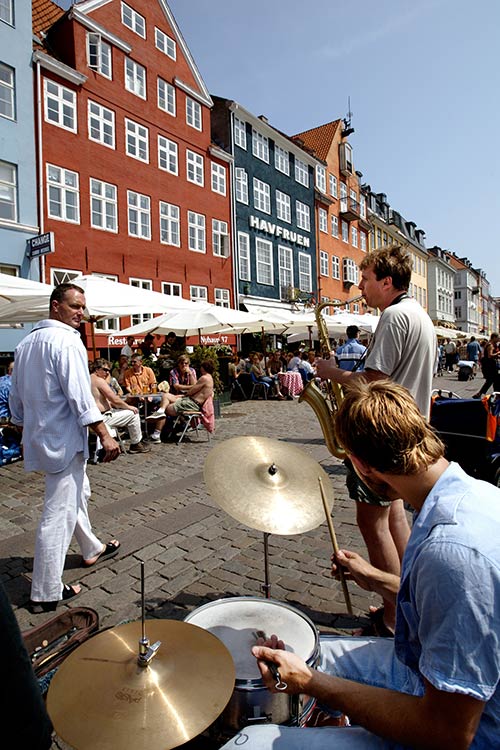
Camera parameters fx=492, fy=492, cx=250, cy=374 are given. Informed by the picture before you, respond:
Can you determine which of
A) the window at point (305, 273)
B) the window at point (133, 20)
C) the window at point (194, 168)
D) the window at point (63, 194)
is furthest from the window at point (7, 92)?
the window at point (305, 273)

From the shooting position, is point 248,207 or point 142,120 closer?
point 142,120

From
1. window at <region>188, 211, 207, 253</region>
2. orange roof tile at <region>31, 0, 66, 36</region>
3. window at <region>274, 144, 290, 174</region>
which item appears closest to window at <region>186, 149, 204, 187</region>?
window at <region>188, 211, 207, 253</region>

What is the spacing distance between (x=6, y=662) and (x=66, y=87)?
19482mm

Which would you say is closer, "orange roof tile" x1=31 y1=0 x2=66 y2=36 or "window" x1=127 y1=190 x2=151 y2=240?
"orange roof tile" x1=31 y1=0 x2=66 y2=36

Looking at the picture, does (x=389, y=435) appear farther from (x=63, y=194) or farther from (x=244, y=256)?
(x=244, y=256)

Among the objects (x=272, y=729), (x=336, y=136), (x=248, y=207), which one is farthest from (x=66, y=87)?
(x=336, y=136)

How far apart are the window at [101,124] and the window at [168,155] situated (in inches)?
101

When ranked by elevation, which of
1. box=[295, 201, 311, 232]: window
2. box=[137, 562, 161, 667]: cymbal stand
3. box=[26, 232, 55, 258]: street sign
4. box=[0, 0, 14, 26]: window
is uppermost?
box=[0, 0, 14, 26]: window

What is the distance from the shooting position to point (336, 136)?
34.8m

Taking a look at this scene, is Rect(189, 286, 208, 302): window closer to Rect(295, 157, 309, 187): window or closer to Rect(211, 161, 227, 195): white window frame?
Rect(211, 161, 227, 195): white window frame

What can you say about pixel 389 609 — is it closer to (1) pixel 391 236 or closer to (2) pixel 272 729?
(2) pixel 272 729

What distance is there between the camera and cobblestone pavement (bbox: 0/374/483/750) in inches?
123

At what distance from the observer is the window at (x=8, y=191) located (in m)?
14.7

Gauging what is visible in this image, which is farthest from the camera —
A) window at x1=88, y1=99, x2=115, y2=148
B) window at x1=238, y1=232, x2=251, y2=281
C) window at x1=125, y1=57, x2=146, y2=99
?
window at x1=238, y1=232, x2=251, y2=281
